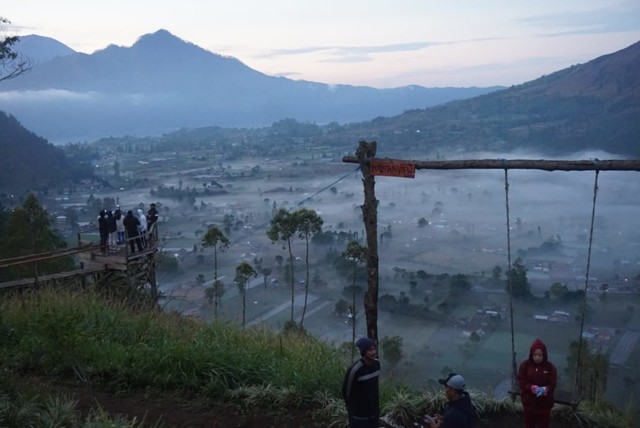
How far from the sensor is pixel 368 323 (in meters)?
6.69

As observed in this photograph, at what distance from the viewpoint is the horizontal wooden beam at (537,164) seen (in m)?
5.85

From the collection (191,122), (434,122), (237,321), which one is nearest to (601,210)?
(237,321)

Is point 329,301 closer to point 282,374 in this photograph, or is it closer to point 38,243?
point 38,243

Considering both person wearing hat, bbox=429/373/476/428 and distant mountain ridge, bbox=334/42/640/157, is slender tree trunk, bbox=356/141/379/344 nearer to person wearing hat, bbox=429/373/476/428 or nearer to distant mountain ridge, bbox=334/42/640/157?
person wearing hat, bbox=429/373/476/428

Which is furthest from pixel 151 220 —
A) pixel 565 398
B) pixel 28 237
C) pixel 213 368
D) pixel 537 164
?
pixel 565 398

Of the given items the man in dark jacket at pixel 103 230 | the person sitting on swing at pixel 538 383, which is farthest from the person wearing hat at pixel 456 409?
the man in dark jacket at pixel 103 230

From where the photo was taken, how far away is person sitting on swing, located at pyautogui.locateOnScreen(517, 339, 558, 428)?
16.9 feet

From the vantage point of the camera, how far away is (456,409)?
4.09 metres

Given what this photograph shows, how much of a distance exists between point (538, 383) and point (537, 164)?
222 centimetres

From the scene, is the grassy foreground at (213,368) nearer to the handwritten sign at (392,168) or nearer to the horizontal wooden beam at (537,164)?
the handwritten sign at (392,168)

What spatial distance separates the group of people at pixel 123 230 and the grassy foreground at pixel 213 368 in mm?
5298

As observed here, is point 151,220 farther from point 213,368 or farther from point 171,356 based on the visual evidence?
point 213,368

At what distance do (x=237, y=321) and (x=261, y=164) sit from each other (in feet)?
214

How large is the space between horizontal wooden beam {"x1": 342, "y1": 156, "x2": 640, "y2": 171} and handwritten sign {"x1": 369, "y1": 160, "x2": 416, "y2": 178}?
34 millimetres
